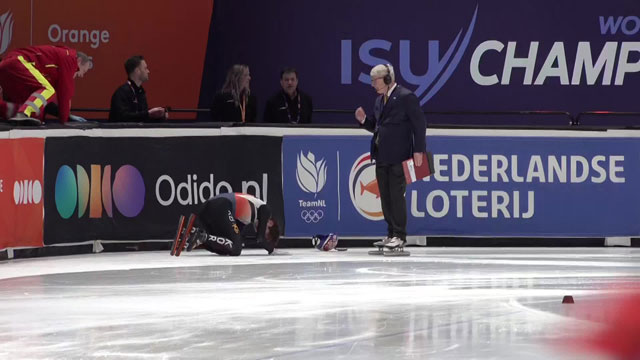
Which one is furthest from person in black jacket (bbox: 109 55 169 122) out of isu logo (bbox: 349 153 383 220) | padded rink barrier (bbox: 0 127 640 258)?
isu logo (bbox: 349 153 383 220)

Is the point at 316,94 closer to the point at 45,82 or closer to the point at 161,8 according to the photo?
the point at 161,8

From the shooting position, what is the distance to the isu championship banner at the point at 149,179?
14.1 m

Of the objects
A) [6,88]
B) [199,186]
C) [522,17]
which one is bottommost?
[199,186]

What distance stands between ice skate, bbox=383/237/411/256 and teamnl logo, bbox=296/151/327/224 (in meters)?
1.43

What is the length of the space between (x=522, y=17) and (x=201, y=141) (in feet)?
17.6

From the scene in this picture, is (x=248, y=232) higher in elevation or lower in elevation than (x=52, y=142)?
lower

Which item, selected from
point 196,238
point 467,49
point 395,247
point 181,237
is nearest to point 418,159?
point 395,247

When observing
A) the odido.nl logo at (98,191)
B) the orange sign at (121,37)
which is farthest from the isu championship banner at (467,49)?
the odido.nl logo at (98,191)

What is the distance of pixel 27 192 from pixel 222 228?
1973 mm

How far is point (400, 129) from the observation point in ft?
45.7

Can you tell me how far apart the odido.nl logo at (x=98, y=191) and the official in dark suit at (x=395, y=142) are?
262cm

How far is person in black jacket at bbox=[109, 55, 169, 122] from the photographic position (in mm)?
15070

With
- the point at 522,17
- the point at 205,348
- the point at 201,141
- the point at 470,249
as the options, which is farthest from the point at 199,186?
the point at 205,348

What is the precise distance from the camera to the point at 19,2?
17.5m
